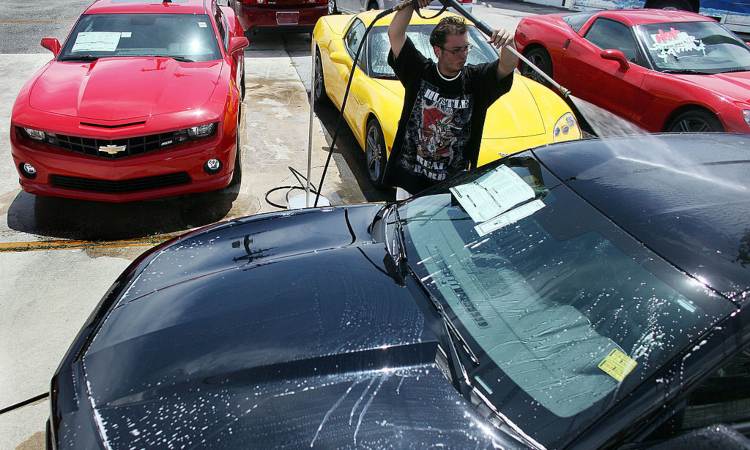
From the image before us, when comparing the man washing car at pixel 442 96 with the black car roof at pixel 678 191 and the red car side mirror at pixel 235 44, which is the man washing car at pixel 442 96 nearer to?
the black car roof at pixel 678 191

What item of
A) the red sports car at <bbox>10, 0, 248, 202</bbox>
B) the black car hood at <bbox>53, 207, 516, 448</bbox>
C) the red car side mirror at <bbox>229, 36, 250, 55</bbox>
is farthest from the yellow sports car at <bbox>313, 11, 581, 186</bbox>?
the black car hood at <bbox>53, 207, 516, 448</bbox>

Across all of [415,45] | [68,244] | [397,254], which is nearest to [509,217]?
[397,254]

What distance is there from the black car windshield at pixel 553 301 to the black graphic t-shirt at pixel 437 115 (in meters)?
0.74

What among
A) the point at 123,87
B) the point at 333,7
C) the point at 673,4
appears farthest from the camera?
the point at 673,4

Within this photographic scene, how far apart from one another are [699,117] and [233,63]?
420cm

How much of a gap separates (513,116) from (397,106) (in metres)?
0.91

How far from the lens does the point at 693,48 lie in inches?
237

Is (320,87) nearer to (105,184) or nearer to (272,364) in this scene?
(105,184)

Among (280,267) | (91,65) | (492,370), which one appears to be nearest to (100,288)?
(280,267)

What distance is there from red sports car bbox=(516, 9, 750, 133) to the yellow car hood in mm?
1600

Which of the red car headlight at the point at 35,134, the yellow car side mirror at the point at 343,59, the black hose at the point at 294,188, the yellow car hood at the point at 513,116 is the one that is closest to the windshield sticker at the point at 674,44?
the yellow car hood at the point at 513,116

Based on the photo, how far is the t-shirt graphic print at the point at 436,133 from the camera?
3.03 m

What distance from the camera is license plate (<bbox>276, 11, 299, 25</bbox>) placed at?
9.75m

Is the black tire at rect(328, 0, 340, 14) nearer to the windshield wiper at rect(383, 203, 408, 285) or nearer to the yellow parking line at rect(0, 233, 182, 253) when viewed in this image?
the yellow parking line at rect(0, 233, 182, 253)
